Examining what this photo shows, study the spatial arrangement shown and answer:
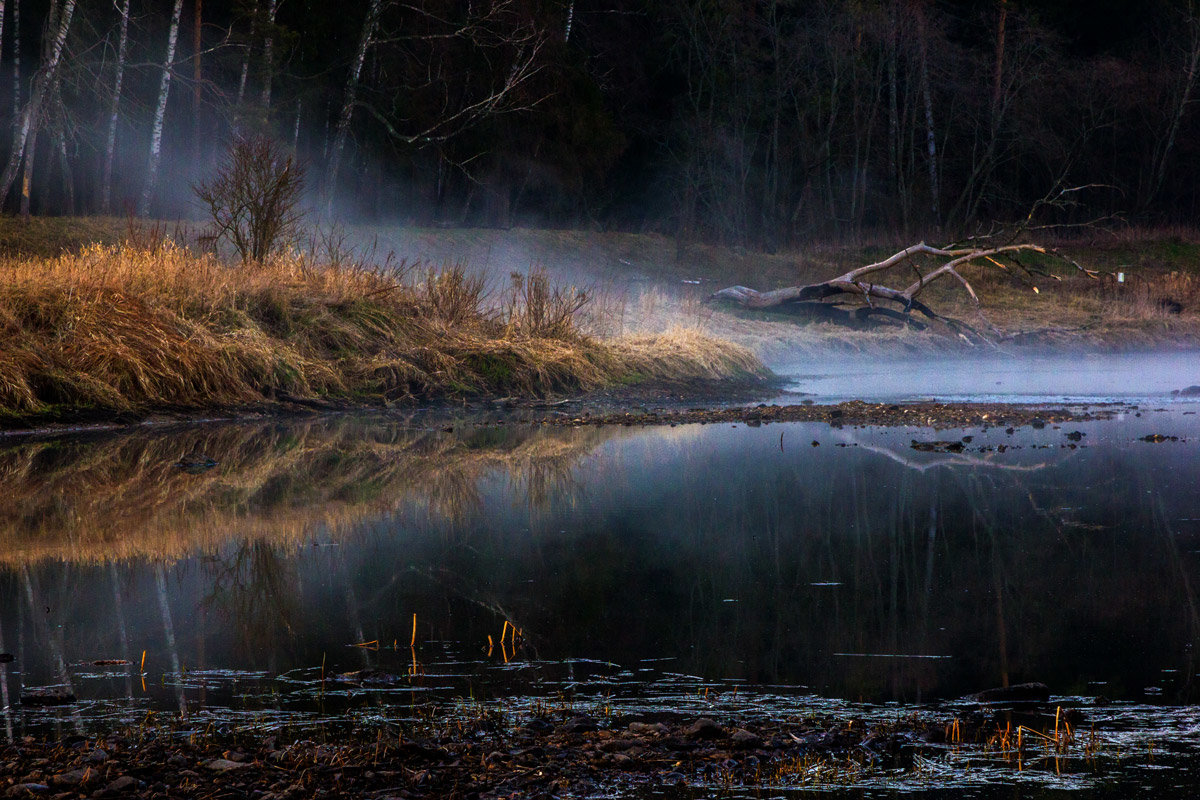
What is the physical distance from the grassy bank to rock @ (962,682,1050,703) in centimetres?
1046

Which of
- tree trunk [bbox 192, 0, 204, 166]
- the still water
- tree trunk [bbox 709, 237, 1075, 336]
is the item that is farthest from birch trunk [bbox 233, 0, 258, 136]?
the still water

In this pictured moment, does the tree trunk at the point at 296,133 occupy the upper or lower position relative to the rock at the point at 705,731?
upper

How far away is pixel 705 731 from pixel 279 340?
11929 mm

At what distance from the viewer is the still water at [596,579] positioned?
4.34 meters

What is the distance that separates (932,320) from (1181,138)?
23062 mm

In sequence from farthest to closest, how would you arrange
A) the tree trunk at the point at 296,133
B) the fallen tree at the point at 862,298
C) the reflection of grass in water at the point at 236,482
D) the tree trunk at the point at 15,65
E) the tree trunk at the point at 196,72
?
the tree trunk at the point at 296,133, the tree trunk at the point at 15,65, the tree trunk at the point at 196,72, the fallen tree at the point at 862,298, the reflection of grass in water at the point at 236,482

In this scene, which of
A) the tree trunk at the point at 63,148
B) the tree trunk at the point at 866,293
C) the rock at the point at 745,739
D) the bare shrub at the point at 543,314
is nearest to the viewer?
the rock at the point at 745,739

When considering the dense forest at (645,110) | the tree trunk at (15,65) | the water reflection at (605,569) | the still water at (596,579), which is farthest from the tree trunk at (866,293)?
the tree trunk at (15,65)

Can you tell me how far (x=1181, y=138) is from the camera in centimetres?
4138

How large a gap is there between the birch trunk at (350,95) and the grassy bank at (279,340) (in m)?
A: 11.6

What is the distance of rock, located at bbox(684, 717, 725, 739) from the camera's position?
3.70 m

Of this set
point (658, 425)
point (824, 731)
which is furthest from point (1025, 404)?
point (824, 731)

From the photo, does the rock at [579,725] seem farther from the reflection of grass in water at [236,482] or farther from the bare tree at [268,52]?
the bare tree at [268,52]

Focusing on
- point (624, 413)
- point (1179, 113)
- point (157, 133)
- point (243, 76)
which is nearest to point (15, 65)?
point (157, 133)
